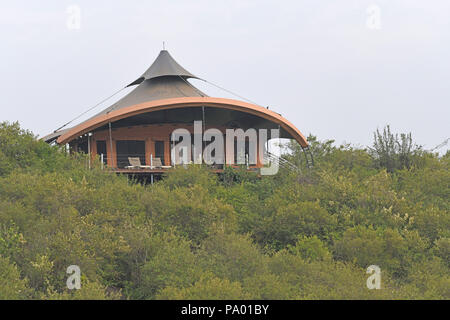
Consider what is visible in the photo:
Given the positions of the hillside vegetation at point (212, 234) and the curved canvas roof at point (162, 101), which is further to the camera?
the curved canvas roof at point (162, 101)

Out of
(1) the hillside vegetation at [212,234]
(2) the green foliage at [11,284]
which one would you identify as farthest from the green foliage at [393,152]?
(2) the green foliage at [11,284]

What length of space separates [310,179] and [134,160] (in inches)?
392

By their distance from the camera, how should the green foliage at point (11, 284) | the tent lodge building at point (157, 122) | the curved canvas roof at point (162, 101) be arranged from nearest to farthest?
the green foliage at point (11, 284) → the curved canvas roof at point (162, 101) → the tent lodge building at point (157, 122)

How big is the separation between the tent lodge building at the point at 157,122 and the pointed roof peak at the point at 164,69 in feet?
0.22

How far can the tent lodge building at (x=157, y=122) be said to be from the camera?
3294 centimetres

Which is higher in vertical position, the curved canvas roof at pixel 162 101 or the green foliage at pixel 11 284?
the curved canvas roof at pixel 162 101

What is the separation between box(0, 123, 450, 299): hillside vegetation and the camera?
17.8m

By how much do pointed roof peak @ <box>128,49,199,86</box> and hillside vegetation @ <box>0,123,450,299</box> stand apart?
33.9 ft

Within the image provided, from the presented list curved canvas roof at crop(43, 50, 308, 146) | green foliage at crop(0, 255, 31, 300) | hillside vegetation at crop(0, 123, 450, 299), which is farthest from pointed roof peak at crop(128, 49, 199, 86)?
green foliage at crop(0, 255, 31, 300)

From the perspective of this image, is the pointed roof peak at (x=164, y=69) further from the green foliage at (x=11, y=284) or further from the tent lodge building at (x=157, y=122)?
the green foliage at (x=11, y=284)

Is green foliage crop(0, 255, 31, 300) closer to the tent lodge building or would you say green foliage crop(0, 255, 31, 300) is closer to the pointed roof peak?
the tent lodge building

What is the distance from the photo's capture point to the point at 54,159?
1145 inches
